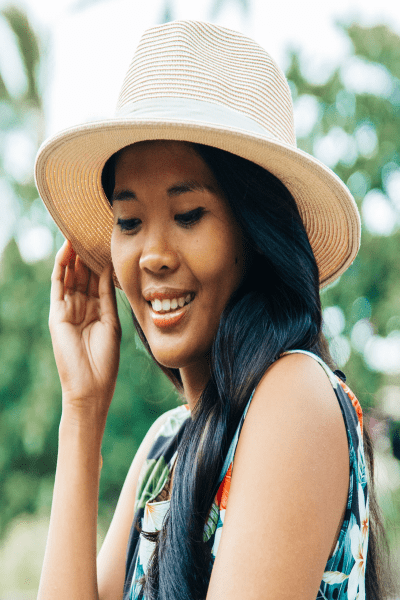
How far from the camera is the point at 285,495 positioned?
1.19 meters

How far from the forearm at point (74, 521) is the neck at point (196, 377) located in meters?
0.37

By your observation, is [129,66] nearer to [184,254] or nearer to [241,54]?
[241,54]

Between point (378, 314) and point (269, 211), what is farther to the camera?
point (378, 314)

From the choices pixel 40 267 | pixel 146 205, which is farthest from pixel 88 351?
pixel 40 267

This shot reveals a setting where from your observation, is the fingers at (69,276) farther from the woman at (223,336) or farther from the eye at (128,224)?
the eye at (128,224)

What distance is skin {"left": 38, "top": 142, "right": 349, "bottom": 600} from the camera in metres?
1.19

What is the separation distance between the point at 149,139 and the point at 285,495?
3.01 ft

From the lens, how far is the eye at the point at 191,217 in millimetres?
1564

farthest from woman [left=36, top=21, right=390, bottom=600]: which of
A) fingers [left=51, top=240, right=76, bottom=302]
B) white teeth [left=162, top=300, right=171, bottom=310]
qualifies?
fingers [left=51, top=240, right=76, bottom=302]

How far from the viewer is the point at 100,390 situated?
208cm

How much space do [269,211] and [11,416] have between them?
5064mm

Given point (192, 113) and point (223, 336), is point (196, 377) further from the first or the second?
point (192, 113)

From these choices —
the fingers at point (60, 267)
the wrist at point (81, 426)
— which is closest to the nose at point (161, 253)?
the wrist at point (81, 426)

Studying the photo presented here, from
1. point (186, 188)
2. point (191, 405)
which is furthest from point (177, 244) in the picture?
point (191, 405)
